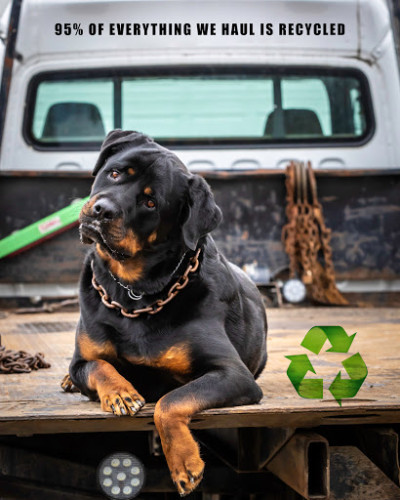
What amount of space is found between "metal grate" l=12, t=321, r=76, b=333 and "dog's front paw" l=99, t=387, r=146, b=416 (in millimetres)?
1787

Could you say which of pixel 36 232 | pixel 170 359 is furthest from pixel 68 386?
pixel 36 232

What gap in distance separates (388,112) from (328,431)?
3814 mm

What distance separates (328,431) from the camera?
2.23 meters

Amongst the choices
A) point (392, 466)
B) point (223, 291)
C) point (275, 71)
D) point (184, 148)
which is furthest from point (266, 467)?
point (275, 71)

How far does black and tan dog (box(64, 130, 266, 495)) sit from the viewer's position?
221cm

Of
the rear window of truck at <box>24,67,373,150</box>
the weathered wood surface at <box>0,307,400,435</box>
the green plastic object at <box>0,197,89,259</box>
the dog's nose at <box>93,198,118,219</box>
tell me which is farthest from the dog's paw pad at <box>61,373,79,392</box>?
the rear window of truck at <box>24,67,373,150</box>

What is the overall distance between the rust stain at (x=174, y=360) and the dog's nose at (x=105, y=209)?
0.43 metres

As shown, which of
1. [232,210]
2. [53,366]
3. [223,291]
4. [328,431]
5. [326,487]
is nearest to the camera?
[326,487]

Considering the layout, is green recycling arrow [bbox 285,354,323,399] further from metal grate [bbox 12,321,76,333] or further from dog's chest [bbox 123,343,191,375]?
metal grate [bbox 12,321,76,333]

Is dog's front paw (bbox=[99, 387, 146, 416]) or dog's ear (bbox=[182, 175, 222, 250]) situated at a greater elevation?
dog's ear (bbox=[182, 175, 222, 250])

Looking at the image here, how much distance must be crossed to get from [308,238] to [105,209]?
2.80 metres

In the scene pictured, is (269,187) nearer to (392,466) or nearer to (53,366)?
(53,366)

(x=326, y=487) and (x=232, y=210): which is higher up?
(x=232, y=210)

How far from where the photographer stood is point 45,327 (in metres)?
3.95
